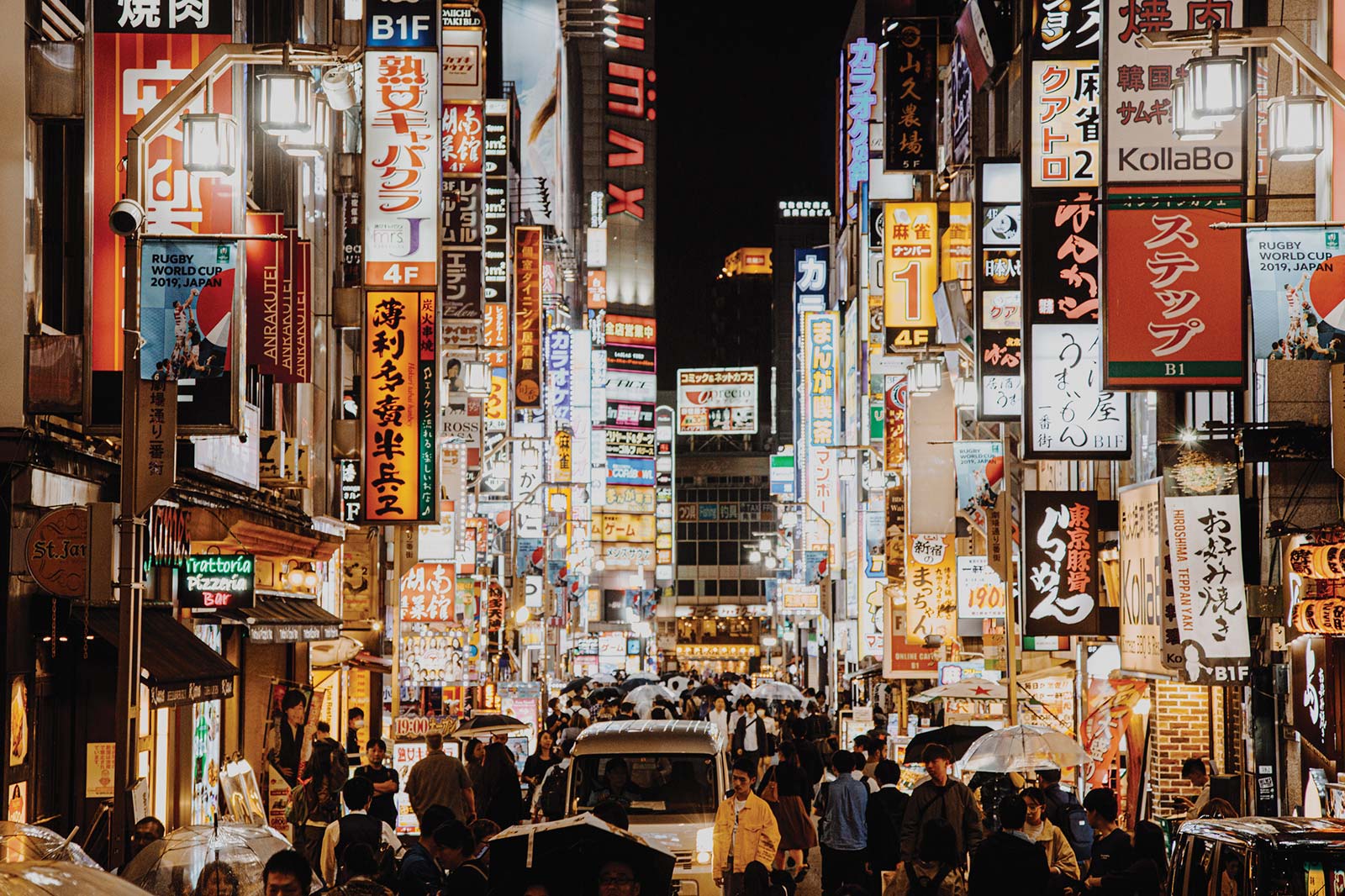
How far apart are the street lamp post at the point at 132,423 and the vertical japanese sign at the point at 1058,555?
11.0 m

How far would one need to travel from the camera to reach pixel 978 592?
2909cm

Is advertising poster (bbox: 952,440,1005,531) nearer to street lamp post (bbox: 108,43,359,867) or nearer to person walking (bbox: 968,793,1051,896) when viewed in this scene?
person walking (bbox: 968,793,1051,896)

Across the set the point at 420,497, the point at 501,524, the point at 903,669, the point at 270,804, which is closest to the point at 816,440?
the point at 501,524

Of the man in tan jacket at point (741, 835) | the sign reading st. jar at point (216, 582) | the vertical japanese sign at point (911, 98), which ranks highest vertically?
the vertical japanese sign at point (911, 98)

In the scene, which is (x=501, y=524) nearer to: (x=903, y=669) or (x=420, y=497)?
(x=903, y=669)

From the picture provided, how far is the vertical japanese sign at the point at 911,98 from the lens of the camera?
112 feet

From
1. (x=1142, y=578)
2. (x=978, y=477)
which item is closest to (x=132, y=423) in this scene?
(x=1142, y=578)

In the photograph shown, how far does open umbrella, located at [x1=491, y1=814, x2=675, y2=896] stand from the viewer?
9141 mm

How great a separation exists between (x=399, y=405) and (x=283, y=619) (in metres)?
3.29

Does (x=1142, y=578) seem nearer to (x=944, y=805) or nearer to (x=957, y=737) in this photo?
(x=944, y=805)

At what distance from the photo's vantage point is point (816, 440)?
6119 cm

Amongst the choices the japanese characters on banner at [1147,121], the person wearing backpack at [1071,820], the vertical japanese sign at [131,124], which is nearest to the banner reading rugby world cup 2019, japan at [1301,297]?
the japanese characters on banner at [1147,121]

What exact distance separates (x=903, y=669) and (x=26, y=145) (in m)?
21.8

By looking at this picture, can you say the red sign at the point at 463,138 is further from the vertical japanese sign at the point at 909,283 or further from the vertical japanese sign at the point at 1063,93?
the vertical japanese sign at the point at 1063,93
